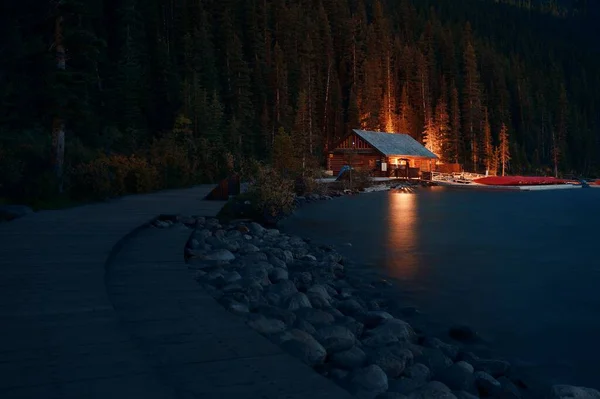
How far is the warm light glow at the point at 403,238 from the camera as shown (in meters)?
12.8

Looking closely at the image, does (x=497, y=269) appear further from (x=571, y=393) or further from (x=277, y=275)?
(x=571, y=393)

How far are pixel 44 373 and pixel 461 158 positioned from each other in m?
85.5

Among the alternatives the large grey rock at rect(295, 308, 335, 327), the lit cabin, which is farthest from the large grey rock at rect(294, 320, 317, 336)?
the lit cabin

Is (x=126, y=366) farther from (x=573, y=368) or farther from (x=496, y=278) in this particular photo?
(x=496, y=278)

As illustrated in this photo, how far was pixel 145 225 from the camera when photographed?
11680 millimetres

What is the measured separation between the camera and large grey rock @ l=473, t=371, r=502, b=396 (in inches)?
207

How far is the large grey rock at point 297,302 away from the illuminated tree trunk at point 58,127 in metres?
13.2

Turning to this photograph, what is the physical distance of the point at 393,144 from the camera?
202ft

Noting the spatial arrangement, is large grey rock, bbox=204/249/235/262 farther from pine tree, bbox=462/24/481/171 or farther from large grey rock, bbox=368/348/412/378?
pine tree, bbox=462/24/481/171

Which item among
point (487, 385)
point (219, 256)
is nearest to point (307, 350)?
point (487, 385)

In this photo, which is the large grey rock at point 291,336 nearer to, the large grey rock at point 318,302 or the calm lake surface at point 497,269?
the large grey rock at point 318,302

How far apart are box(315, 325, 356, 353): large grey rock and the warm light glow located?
21.5 ft


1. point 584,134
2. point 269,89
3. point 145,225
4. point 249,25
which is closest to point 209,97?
point 269,89

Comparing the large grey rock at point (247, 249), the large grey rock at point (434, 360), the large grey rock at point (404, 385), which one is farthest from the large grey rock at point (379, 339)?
the large grey rock at point (247, 249)
